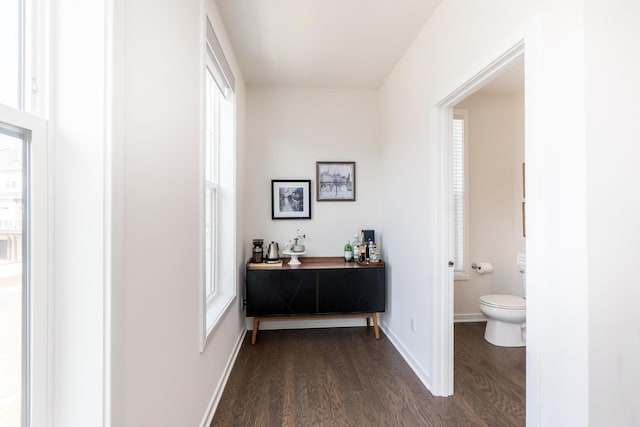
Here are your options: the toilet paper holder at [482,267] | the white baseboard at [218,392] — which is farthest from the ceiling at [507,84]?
the white baseboard at [218,392]

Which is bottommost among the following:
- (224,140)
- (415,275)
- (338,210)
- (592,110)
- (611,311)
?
(415,275)

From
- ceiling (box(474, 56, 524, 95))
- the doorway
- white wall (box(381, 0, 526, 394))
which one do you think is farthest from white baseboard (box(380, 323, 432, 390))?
ceiling (box(474, 56, 524, 95))

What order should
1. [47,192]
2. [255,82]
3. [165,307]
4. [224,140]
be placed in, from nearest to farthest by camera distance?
1. [47,192]
2. [165,307]
3. [224,140]
4. [255,82]

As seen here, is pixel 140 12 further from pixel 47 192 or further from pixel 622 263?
pixel 622 263

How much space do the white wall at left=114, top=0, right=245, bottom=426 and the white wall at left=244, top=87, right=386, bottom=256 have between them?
1607mm

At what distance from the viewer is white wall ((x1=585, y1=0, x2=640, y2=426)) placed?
1016 millimetres

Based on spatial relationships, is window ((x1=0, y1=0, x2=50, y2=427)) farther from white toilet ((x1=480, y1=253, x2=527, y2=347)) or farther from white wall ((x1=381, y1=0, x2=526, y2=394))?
white toilet ((x1=480, y1=253, x2=527, y2=347))

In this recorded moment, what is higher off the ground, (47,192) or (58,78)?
(58,78)

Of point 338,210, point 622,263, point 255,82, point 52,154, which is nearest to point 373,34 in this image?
point 255,82

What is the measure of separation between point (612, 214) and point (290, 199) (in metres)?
2.58

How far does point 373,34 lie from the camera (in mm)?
2301

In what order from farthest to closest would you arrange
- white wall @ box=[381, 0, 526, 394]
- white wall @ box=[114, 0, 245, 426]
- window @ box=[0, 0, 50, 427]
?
white wall @ box=[381, 0, 526, 394]
white wall @ box=[114, 0, 245, 426]
window @ box=[0, 0, 50, 427]

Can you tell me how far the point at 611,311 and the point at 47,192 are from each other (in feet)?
5.74

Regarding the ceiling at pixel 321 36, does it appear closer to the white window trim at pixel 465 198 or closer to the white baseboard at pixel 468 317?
the white window trim at pixel 465 198
